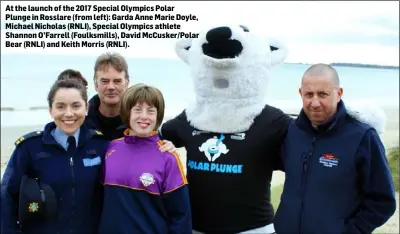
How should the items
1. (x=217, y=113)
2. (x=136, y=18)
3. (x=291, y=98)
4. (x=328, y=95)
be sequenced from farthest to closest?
(x=291, y=98)
(x=136, y=18)
(x=217, y=113)
(x=328, y=95)

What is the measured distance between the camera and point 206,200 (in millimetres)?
3021

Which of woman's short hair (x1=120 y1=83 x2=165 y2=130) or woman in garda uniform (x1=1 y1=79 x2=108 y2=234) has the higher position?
woman's short hair (x1=120 y1=83 x2=165 y2=130)

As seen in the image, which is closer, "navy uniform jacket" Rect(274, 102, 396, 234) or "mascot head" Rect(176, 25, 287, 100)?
"navy uniform jacket" Rect(274, 102, 396, 234)

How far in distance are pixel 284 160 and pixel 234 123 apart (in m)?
0.39

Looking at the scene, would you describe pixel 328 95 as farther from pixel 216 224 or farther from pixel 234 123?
pixel 216 224

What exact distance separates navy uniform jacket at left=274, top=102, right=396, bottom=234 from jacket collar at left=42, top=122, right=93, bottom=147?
1.19m

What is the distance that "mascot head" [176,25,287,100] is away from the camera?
300cm

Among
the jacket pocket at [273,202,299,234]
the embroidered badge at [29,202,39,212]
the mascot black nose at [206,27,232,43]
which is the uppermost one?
the mascot black nose at [206,27,232,43]

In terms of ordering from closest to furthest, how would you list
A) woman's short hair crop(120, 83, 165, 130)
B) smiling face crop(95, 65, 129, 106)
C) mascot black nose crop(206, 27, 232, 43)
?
woman's short hair crop(120, 83, 165, 130), mascot black nose crop(206, 27, 232, 43), smiling face crop(95, 65, 129, 106)

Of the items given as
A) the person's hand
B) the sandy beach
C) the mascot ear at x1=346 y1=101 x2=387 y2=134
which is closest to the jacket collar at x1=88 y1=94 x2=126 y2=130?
the person's hand

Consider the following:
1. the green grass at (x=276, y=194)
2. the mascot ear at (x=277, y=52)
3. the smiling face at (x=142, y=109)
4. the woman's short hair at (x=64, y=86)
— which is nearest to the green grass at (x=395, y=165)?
the green grass at (x=276, y=194)

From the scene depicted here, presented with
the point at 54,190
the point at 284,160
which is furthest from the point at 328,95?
the point at 54,190

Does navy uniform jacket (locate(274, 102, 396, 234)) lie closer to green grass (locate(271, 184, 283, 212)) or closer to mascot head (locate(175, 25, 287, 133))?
mascot head (locate(175, 25, 287, 133))

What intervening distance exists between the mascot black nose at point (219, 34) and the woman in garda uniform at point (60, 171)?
0.85 metres
